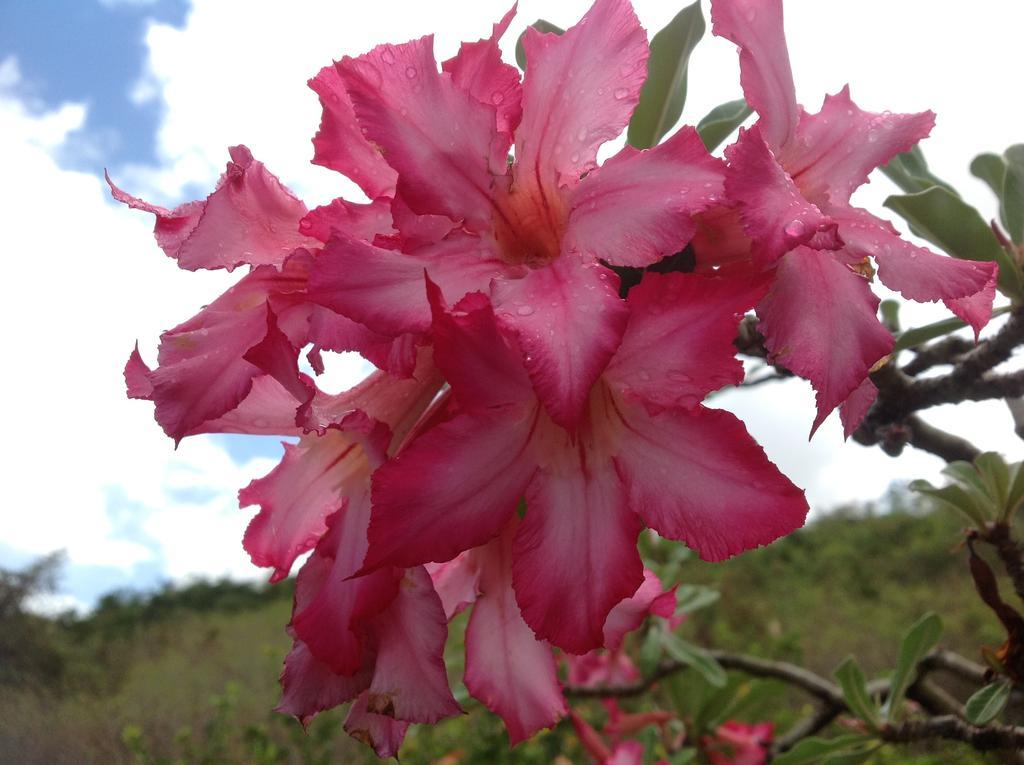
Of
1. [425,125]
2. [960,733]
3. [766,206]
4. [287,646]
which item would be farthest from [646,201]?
[287,646]


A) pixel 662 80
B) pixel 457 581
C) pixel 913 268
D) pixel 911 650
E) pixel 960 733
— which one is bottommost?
pixel 960 733

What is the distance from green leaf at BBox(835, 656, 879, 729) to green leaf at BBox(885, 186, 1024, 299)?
0.80 metres

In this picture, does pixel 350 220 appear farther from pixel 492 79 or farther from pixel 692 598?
pixel 692 598

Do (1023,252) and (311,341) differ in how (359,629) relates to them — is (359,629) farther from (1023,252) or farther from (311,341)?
(1023,252)

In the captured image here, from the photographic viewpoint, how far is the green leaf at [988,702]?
110cm

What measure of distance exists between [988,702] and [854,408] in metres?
0.74

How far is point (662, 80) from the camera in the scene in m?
0.98

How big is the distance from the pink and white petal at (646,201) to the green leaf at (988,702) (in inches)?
38.6

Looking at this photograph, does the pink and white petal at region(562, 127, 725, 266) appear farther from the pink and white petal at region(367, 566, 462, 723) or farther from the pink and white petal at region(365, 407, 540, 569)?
the pink and white petal at region(367, 566, 462, 723)

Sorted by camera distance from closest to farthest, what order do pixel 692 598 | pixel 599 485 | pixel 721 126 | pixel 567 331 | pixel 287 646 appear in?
pixel 567 331, pixel 599 485, pixel 721 126, pixel 692 598, pixel 287 646

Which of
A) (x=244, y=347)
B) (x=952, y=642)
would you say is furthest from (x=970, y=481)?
(x=952, y=642)

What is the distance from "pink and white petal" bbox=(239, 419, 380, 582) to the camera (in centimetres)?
77

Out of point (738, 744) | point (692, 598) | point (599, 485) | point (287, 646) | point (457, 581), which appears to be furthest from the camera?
point (287, 646)

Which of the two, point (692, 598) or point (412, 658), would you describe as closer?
point (412, 658)
